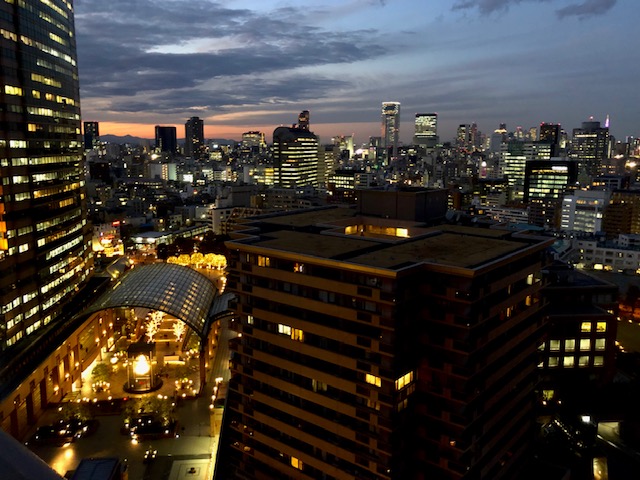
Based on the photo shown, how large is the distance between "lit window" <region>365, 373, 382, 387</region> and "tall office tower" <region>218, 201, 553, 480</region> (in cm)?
10

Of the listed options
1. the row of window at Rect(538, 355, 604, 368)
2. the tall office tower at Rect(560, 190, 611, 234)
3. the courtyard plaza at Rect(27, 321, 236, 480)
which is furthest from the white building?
the courtyard plaza at Rect(27, 321, 236, 480)

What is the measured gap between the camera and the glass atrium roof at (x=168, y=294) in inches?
2304

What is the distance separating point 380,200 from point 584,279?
83.9 ft

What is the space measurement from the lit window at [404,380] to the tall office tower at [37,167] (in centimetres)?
4030

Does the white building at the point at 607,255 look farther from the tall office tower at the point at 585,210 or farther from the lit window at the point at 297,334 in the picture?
the lit window at the point at 297,334

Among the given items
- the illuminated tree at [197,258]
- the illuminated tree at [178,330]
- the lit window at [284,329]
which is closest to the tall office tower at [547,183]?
the illuminated tree at [197,258]

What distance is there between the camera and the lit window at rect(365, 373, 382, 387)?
31030 millimetres

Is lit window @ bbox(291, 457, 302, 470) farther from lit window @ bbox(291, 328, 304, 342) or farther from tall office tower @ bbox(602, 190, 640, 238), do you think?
tall office tower @ bbox(602, 190, 640, 238)

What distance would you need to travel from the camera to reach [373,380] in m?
31.3

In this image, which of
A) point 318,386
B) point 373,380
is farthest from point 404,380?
point 318,386

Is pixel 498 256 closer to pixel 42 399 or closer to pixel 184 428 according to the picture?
pixel 184 428

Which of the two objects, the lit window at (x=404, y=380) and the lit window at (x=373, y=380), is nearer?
the lit window at (x=373, y=380)

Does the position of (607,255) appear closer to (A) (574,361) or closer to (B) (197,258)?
(A) (574,361)

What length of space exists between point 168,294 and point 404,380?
3815cm
